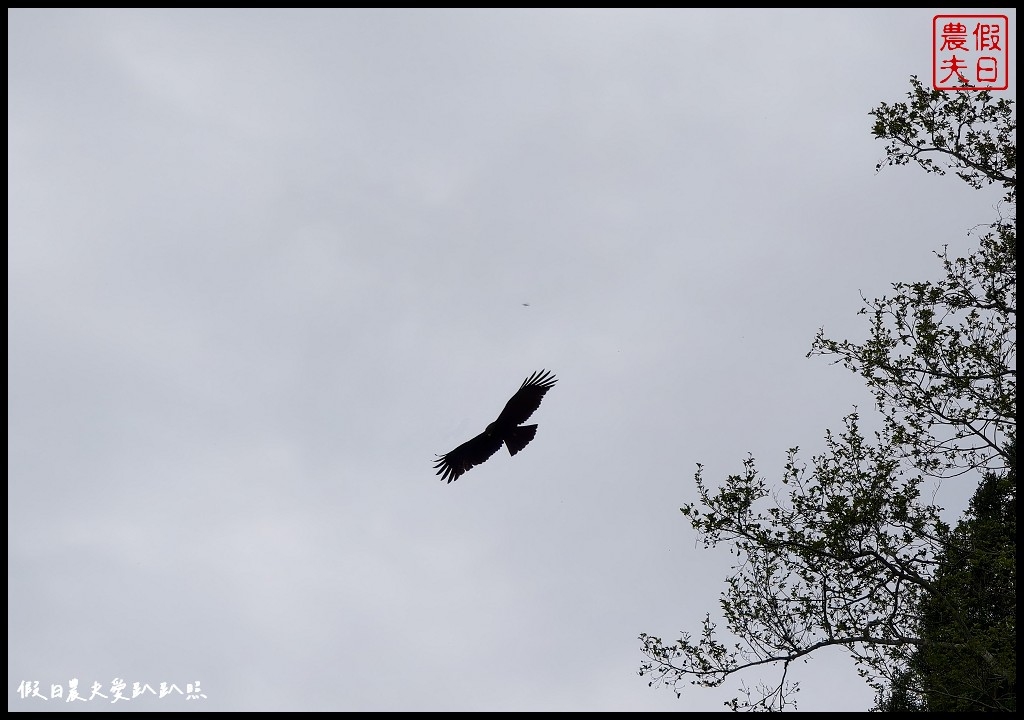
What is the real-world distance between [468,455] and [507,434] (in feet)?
2.13

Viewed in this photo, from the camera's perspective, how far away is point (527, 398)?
13242 millimetres

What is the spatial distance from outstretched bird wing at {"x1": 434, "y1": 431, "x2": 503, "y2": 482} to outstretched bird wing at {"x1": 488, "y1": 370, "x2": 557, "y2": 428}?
337 millimetres

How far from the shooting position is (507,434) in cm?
1344

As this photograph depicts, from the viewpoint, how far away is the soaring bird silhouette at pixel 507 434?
13.2 m

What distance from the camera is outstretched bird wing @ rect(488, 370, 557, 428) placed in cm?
1322

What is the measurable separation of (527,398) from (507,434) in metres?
0.61

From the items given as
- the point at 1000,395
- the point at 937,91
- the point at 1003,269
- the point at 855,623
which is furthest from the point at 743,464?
the point at 937,91

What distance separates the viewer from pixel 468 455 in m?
13.6

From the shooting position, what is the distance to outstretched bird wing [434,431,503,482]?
1346 centimetres

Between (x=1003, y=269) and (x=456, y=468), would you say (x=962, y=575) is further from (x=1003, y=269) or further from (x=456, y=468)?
(x=456, y=468)

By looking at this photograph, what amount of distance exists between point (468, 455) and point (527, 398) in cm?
121

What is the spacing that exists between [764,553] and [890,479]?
1759 millimetres

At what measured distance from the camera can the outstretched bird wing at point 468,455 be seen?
13.5 metres

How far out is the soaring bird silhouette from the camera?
13242mm
